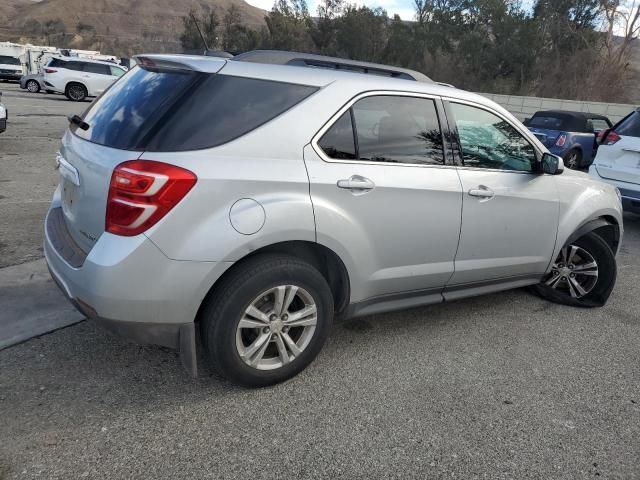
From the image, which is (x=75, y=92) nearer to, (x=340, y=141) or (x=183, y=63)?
(x=183, y=63)

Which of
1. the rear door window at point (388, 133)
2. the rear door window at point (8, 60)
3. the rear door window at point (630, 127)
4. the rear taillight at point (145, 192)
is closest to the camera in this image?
the rear taillight at point (145, 192)

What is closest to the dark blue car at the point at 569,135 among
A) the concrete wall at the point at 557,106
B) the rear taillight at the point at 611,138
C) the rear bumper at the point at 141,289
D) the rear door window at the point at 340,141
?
the rear taillight at the point at 611,138

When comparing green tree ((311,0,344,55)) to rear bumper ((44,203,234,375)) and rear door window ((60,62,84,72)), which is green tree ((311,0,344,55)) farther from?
rear bumper ((44,203,234,375))

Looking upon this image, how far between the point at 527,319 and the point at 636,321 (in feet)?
3.06

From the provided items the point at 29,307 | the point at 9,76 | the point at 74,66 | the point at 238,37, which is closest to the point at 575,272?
the point at 29,307

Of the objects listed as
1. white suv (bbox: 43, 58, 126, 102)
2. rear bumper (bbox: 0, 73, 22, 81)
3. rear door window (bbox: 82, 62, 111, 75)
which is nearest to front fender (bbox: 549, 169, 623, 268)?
white suv (bbox: 43, 58, 126, 102)

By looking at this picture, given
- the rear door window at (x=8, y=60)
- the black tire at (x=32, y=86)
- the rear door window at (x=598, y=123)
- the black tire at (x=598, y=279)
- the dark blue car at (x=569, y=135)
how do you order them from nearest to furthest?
the black tire at (x=598, y=279) < the dark blue car at (x=569, y=135) < the rear door window at (x=598, y=123) < the black tire at (x=32, y=86) < the rear door window at (x=8, y=60)

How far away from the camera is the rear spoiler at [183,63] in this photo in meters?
2.73

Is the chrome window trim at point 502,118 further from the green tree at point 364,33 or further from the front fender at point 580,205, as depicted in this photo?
the green tree at point 364,33

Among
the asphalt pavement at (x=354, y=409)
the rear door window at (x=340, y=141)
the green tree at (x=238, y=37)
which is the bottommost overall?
the asphalt pavement at (x=354, y=409)

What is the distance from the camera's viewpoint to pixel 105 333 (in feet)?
11.2

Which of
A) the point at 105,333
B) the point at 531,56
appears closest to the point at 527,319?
the point at 105,333

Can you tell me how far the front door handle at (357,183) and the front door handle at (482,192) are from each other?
0.84 meters

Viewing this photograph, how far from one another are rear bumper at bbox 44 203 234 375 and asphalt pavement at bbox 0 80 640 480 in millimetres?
400
